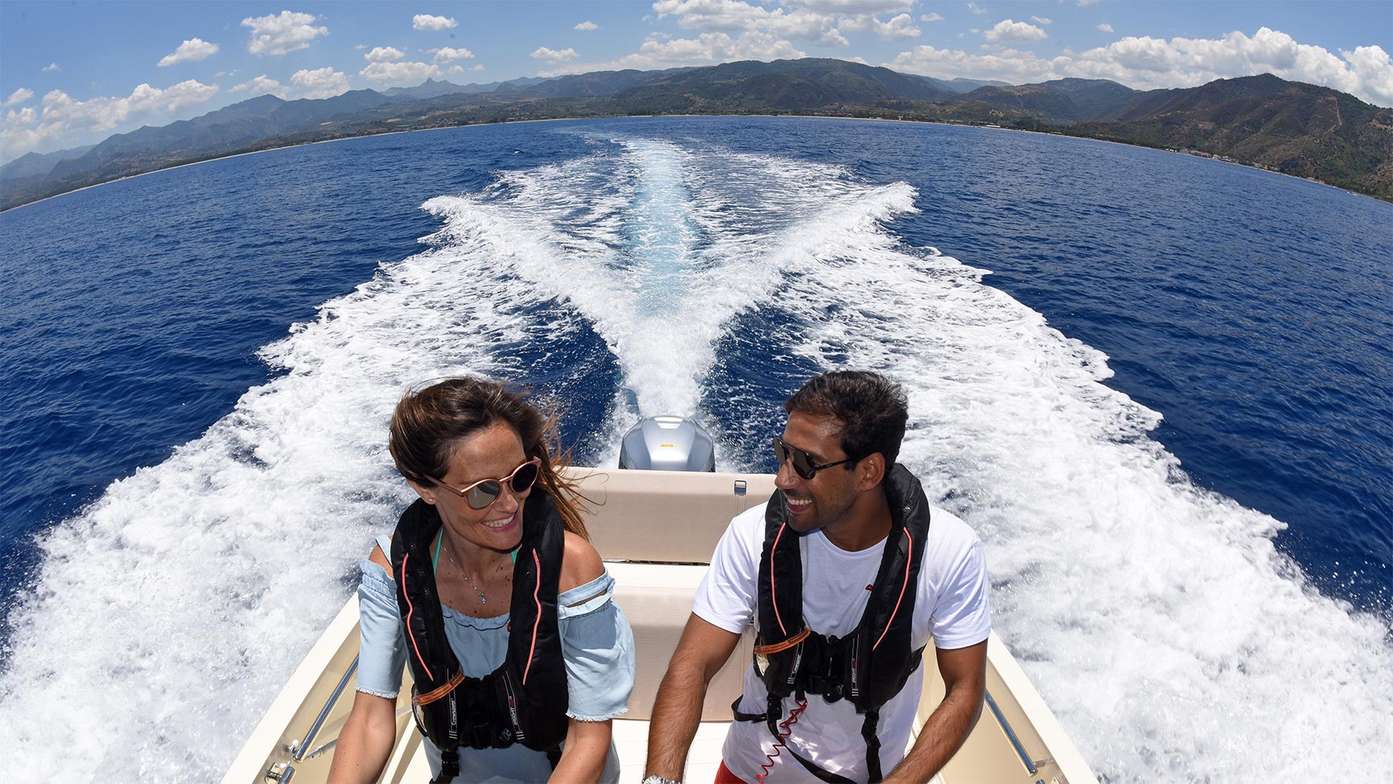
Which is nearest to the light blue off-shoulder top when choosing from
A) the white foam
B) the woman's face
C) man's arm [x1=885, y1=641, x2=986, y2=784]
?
the woman's face

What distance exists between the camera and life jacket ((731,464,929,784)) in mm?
1613

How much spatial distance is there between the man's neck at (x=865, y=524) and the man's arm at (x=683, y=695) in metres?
0.39

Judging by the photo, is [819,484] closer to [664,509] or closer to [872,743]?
[872,743]

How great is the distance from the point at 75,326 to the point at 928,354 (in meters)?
15.3

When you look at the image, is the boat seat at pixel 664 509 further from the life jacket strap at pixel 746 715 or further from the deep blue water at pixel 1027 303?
the deep blue water at pixel 1027 303

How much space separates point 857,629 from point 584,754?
2.46ft

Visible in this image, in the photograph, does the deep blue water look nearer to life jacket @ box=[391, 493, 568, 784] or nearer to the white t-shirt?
the white t-shirt

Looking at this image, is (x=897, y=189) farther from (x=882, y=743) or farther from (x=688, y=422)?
(x=882, y=743)

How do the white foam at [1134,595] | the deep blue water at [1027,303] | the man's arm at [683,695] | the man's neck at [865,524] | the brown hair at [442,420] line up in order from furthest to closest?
the deep blue water at [1027,303] → the white foam at [1134,595] → the man's neck at [865,524] → the man's arm at [683,695] → the brown hair at [442,420]

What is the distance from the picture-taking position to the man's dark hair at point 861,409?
5.21 feet

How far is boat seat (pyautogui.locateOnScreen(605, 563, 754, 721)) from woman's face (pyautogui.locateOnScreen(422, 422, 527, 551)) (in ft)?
4.83

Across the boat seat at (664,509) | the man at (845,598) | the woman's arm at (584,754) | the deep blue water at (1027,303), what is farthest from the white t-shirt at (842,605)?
the deep blue water at (1027,303)

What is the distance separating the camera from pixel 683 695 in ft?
5.32

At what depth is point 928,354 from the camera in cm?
803
